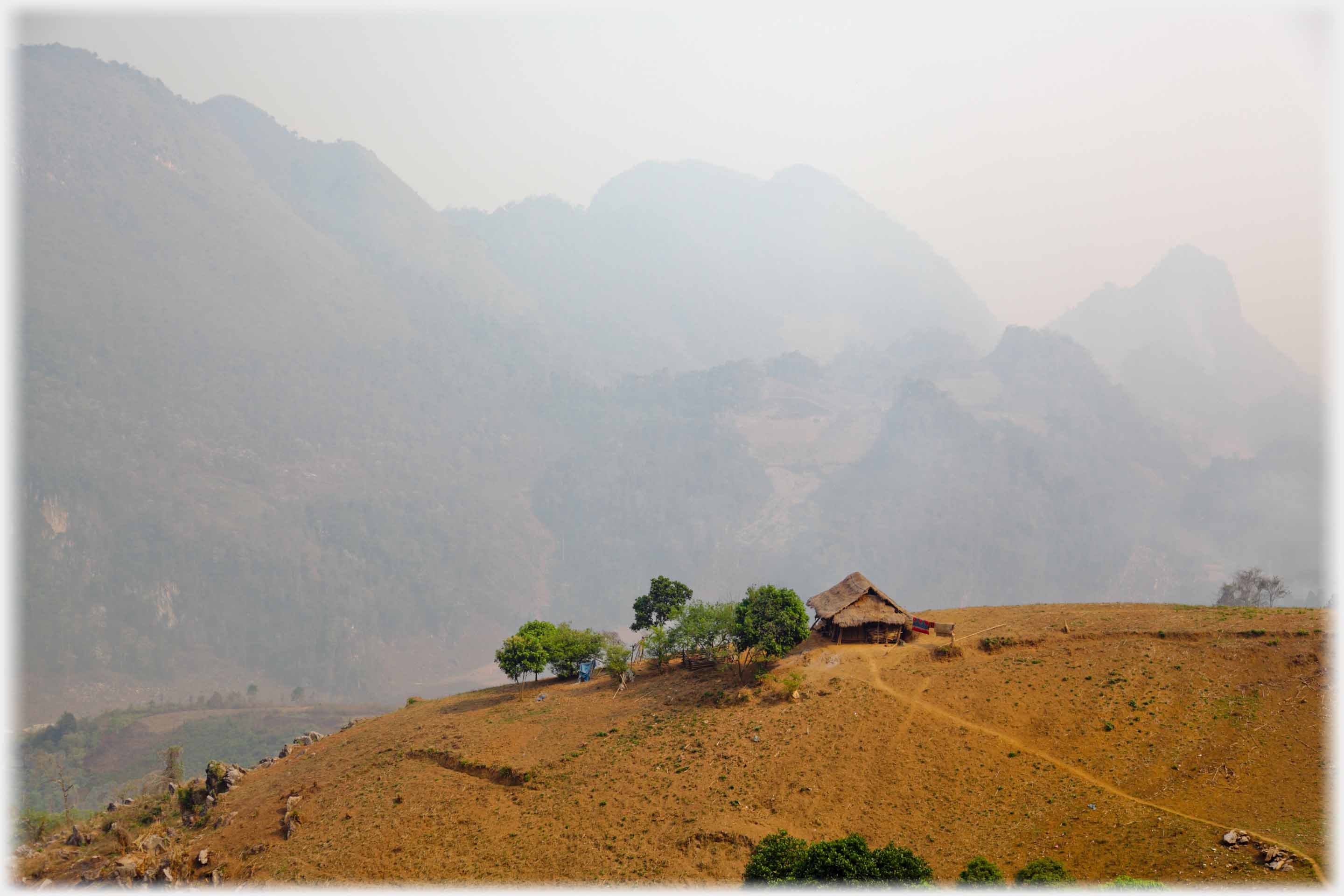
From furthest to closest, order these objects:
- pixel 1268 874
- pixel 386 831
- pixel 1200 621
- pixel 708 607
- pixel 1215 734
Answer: pixel 708 607 → pixel 1200 621 → pixel 386 831 → pixel 1215 734 → pixel 1268 874

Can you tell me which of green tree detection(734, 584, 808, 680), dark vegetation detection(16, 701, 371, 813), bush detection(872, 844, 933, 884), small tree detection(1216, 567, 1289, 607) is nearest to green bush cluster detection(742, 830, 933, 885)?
bush detection(872, 844, 933, 884)

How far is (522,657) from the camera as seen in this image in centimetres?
6134

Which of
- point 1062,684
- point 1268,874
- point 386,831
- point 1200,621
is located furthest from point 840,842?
point 1200,621

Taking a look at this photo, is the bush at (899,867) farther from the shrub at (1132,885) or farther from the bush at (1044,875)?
the shrub at (1132,885)

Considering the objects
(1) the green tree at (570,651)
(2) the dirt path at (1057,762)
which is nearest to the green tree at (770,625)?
(2) the dirt path at (1057,762)

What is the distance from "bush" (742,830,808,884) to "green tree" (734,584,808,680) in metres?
20.2

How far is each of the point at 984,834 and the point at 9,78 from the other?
190 feet

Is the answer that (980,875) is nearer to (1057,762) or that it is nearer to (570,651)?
(1057,762)

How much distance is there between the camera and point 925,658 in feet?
165

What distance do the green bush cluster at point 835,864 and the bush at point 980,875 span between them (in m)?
1.37

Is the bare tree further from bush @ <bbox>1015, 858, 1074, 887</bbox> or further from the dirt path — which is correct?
bush @ <bbox>1015, 858, 1074, 887</bbox>

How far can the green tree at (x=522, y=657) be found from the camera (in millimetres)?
61150

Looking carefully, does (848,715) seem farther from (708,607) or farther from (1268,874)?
(1268,874)

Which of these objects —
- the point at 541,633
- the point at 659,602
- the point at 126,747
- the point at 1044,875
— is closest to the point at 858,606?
the point at 659,602
